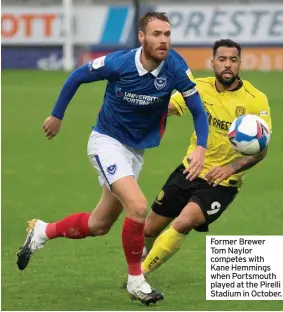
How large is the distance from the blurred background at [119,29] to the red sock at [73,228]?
21422 millimetres

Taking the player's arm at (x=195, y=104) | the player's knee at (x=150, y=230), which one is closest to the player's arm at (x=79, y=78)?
the player's arm at (x=195, y=104)

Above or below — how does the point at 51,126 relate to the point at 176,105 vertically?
above

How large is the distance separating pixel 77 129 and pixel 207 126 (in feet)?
41.0

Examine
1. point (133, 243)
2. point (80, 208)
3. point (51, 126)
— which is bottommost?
point (80, 208)

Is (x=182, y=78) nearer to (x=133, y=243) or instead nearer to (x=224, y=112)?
(x=224, y=112)

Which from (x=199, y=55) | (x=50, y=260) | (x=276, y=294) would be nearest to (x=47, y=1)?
(x=199, y=55)

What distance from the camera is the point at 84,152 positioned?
19.1 m

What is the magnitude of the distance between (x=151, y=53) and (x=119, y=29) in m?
23.0

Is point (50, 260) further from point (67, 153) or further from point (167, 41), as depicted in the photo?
point (67, 153)

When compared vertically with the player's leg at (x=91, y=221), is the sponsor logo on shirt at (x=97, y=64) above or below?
above

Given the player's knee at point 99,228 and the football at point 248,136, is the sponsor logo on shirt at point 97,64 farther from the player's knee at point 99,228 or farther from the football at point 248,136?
the player's knee at point 99,228

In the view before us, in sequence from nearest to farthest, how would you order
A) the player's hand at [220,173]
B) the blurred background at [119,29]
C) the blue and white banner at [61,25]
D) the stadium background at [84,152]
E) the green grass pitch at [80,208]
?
the green grass pitch at [80,208] → the player's hand at [220,173] → the stadium background at [84,152] → the blurred background at [119,29] → the blue and white banner at [61,25]

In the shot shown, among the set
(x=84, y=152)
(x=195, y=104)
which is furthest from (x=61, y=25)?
(x=195, y=104)

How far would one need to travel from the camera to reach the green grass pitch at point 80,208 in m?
9.33
